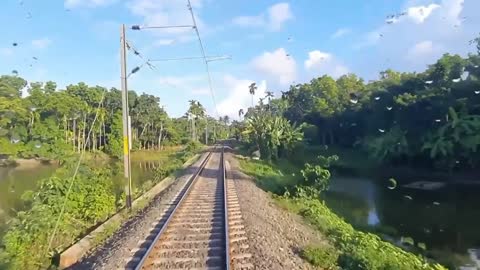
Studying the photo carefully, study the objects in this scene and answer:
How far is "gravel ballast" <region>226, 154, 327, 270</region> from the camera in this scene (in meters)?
8.22

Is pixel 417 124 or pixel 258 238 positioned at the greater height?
pixel 417 124

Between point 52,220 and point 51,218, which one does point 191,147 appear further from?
point 52,220

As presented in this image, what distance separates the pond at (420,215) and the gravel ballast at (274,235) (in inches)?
228

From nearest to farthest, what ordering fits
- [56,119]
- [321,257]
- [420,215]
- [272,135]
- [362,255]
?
1. [321,257]
2. [362,255]
3. [420,215]
4. [272,135]
5. [56,119]

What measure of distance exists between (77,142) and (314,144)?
39.8m

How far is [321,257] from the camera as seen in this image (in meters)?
8.79

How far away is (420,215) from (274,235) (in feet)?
52.8

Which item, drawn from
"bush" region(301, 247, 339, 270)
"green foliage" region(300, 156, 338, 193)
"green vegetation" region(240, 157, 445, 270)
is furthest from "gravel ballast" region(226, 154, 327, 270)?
"green foliage" region(300, 156, 338, 193)

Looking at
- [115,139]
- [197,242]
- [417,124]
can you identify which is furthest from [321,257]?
[115,139]

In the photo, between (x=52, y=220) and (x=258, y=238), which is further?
(x=52, y=220)

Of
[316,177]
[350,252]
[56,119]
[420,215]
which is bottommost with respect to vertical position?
[420,215]

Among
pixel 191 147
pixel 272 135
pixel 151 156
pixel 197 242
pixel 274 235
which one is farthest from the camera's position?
pixel 151 156

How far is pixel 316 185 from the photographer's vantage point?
19703mm

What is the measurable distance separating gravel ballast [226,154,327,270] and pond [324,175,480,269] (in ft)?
19.0
